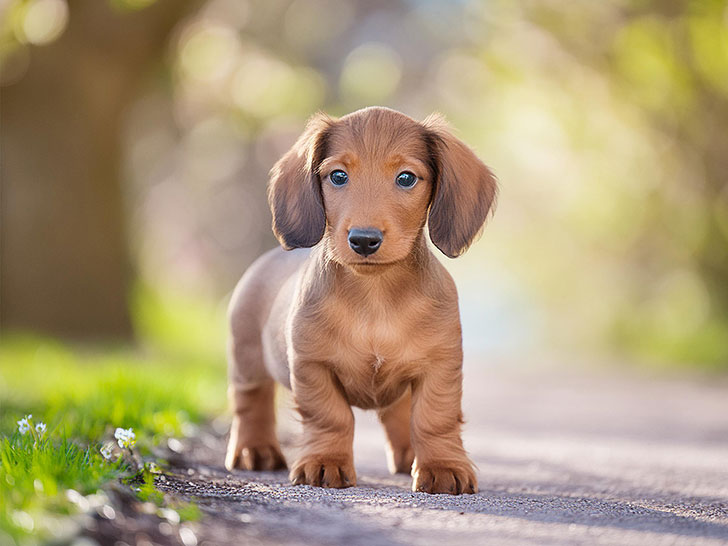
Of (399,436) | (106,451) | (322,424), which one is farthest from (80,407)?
(322,424)

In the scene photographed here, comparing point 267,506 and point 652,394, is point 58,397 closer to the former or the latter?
point 267,506

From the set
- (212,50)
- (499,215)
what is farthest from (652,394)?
(499,215)

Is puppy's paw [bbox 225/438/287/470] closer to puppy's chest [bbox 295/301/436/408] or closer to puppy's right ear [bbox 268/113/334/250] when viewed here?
puppy's chest [bbox 295/301/436/408]

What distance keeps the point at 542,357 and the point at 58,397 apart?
1077 cm

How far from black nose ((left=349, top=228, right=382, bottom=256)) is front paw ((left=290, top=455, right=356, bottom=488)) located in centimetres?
88

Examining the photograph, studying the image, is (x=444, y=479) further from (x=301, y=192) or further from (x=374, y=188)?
(x=301, y=192)

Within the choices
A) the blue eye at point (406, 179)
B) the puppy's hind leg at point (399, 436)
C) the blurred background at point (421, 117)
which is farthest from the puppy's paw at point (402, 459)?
the blurred background at point (421, 117)

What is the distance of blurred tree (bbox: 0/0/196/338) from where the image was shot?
39.1ft

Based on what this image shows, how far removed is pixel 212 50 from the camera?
16.6m

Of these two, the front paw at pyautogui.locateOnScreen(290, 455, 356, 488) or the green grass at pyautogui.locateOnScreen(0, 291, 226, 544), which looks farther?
the front paw at pyautogui.locateOnScreen(290, 455, 356, 488)

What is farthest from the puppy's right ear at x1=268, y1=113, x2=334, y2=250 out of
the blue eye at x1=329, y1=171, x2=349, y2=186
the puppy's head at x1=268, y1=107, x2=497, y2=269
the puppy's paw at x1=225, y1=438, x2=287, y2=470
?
the puppy's paw at x1=225, y1=438, x2=287, y2=470

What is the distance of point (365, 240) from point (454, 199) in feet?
2.00

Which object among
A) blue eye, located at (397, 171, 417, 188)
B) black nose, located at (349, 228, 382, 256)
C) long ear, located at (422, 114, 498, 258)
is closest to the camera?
black nose, located at (349, 228, 382, 256)

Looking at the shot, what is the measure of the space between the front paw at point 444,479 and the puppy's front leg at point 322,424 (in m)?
0.27
